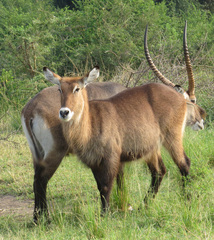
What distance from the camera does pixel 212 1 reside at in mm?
19438

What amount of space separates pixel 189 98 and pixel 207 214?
9.09 ft

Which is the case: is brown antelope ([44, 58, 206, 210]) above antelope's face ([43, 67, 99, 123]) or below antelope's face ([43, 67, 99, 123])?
below

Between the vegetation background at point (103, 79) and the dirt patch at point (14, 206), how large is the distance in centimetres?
17

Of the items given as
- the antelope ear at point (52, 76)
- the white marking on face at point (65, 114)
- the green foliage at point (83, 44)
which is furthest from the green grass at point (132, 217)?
the green foliage at point (83, 44)

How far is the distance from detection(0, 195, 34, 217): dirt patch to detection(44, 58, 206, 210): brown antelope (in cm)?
89

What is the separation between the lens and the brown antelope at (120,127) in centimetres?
383

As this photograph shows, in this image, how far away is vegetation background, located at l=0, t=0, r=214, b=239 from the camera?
3451 millimetres

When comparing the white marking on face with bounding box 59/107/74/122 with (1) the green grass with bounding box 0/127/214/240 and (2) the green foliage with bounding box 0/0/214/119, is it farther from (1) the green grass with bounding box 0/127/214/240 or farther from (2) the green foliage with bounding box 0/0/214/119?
(2) the green foliage with bounding box 0/0/214/119

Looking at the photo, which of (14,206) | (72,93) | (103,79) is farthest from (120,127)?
(103,79)

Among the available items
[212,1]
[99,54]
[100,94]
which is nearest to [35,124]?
[100,94]

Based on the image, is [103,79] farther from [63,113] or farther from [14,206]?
[63,113]

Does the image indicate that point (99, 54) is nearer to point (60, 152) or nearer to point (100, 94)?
point (100, 94)

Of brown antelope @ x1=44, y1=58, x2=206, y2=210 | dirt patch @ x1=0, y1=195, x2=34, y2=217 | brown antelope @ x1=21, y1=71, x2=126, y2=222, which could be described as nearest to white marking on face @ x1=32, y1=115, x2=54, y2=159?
brown antelope @ x1=21, y1=71, x2=126, y2=222

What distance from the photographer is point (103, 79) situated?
916cm
